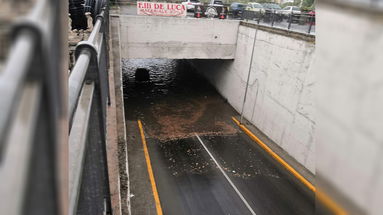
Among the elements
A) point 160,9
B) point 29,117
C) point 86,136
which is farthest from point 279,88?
point 29,117

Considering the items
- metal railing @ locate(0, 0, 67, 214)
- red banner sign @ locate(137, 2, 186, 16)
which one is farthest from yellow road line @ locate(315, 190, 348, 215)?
red banner sign @ locate(137, 2, 186, 16)

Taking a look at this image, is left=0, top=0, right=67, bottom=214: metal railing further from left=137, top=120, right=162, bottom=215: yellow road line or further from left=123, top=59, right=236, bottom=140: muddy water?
left=123, top=59, right=236, bottom=140: muddy water

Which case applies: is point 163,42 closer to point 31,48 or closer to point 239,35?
point 239,35

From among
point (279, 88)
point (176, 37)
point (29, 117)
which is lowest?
point (279, 88)

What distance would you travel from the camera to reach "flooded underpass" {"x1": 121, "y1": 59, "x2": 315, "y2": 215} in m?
9.45

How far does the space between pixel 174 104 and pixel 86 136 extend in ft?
52.0

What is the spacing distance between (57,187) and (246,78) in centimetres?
1609

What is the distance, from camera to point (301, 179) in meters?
11.0

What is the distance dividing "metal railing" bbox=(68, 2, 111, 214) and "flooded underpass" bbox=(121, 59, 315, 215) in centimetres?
715

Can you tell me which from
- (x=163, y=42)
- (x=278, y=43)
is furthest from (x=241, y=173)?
(x=163, y=42)

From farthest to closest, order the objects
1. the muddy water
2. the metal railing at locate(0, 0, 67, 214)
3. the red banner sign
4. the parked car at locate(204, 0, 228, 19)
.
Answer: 1. the parked car at locate(204, 0, 228, 19)
2. the red banner sign
3. the muddy water
4. the metal railing at locate(0, 0, 67, 214)

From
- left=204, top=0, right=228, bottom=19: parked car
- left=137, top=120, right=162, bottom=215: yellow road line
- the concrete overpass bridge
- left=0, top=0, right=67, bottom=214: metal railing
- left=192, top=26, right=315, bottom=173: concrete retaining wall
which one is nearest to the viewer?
left=0, top=0, right=67, bottom=214: metal railing

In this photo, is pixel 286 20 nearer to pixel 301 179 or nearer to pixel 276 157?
pixel 276 157

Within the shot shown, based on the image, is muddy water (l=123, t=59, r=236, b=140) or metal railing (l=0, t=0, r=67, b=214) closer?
metal railing (l=0, t=0, r=67, b=214)
